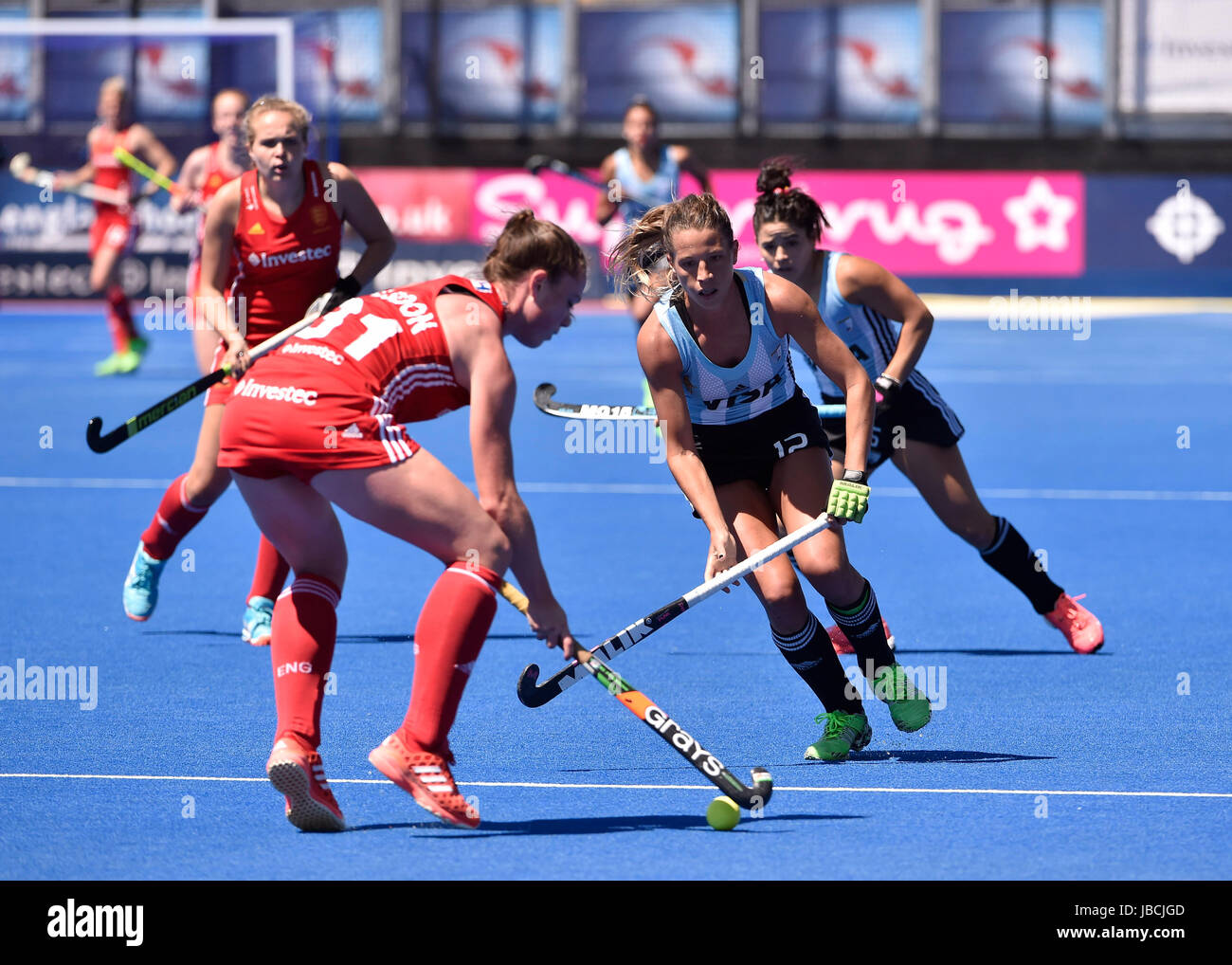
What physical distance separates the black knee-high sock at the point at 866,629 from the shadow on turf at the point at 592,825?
0.85 meters

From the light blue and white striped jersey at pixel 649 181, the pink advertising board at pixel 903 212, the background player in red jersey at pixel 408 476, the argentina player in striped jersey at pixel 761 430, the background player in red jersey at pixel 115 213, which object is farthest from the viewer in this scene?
the pink advertising board at pixel 903 212

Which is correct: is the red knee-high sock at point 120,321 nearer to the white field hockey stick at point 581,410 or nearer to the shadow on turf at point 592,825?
the white field hockey stick at point 581,410

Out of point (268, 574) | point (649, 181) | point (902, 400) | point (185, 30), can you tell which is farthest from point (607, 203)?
point (185, 30)

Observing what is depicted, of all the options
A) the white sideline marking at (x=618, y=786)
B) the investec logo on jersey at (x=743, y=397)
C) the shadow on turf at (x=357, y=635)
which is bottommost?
the shadow on turf at (x=357, y=635)

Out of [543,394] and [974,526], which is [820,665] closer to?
[543,394]

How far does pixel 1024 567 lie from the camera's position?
6.34 m

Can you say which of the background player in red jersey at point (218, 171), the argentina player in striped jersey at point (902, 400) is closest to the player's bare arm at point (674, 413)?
the argentina player in striped jersey at point (902, 400)

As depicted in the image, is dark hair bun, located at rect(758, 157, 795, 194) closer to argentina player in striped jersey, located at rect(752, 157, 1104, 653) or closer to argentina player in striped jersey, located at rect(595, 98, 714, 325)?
argentina player in striped jersey, located at rect(752, 157, 1104, 653)

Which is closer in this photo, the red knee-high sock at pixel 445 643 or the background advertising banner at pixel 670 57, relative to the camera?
the red knee-high sock at pixel 445 643

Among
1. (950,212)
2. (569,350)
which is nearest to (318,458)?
(569,350)

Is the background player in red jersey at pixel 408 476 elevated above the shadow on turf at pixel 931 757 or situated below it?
above

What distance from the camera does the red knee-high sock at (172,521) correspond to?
656cm

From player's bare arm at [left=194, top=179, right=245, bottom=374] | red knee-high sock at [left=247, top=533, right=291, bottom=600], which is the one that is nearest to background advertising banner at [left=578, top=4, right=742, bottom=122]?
player's bare arm at [left=194, top=179, right=245, bottom=374]

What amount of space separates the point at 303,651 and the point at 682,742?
834 millimetres
